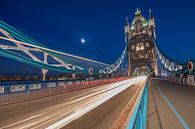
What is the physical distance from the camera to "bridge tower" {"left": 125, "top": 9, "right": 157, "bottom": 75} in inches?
4760

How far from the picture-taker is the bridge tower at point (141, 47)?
121 metres

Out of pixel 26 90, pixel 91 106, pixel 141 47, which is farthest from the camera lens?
pixel 141 47

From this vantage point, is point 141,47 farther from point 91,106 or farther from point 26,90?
point 91,106

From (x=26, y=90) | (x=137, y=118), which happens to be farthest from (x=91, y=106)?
(x=26, y=90)

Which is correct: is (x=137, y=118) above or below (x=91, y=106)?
above

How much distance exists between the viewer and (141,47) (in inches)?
5069

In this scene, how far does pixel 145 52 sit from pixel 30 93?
119 m

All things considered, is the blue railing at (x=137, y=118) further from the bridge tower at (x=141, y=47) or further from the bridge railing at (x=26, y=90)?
the bridge tower at (x=141, y=47)

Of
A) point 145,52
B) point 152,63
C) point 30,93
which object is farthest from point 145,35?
point 30,93

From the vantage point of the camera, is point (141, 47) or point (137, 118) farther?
point (141, 47)

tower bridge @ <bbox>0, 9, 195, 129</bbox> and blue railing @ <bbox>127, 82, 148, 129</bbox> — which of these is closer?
blue railing @ <bbox>127, 82, 148, 129</bbox>

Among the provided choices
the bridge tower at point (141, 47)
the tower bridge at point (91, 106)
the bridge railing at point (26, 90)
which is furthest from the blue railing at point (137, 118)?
the bridge tower at point (141, 47)

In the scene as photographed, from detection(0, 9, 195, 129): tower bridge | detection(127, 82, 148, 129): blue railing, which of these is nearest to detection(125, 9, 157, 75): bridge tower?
detection(0, 9, 195, 129): tower bridge

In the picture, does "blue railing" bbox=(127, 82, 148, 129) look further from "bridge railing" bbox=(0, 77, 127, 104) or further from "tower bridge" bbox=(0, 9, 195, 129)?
"bridge railing" bbox=(0, 77, 127, 104)
